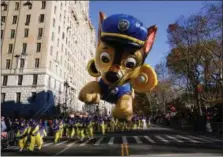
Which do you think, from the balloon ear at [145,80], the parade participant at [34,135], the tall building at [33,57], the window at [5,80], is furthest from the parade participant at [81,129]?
the window at [5,80]

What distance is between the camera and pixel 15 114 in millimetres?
37156

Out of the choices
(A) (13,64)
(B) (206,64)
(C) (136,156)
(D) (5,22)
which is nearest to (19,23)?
(D) (5,22)

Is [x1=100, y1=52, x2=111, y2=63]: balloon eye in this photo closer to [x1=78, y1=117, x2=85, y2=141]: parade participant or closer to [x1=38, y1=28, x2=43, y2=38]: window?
[x1=78, y1=117, x2=85, y2=141]: parade participant

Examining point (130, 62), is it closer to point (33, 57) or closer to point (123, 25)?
point (123, 25)

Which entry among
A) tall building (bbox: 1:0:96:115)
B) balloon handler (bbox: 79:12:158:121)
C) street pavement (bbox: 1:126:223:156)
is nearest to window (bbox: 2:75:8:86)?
tall building (bbox: 1:0:96:115)

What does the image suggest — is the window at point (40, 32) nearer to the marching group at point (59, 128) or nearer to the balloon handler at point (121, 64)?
the marching group at point (59, 128)

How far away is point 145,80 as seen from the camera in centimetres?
581

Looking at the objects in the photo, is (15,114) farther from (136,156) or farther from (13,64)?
(136,156)

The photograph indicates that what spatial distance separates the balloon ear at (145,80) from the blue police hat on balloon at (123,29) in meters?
0.78

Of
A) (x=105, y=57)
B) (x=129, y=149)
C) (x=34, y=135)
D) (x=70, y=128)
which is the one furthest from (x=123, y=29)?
(x=70, y=128)

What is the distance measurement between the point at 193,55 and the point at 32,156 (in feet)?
65.0

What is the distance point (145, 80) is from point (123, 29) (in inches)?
53.8

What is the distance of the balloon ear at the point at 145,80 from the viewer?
19.1ft

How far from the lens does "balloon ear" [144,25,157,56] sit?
5.60 m
